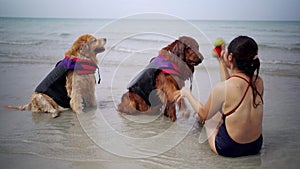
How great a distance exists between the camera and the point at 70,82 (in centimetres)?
482

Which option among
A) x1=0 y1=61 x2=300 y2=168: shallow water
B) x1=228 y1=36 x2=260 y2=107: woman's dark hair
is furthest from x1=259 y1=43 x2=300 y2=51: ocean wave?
x1=228 y1=36 x2=260 y2=107: woman's dark hair

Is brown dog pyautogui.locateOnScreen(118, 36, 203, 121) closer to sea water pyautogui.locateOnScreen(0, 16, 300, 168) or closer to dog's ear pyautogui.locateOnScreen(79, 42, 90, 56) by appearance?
sea water pyautogui.locateOnScreen(0, 16, 300, 168)

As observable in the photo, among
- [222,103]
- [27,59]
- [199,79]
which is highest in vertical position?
[222,103]

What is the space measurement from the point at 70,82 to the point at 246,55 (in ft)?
9.49

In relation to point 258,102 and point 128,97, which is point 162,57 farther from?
point 258,102

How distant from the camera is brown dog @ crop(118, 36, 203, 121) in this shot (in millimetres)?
4117

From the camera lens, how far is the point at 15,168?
308 cm

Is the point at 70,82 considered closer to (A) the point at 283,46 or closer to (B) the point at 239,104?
(B) the point at 239,104

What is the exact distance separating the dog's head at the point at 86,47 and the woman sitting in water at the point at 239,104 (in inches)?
86.3

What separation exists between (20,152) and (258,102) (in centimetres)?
263

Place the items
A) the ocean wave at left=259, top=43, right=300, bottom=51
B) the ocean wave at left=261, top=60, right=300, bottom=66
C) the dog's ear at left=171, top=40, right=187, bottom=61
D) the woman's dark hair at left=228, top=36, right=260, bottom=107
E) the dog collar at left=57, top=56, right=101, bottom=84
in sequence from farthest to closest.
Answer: the ocean wave at left=259, top=43, right=300, bottom=51, the ocean wave at left=261, top=60, right=300, bottom=66, the dog collar at left=57, top=56, right=101, bottom=84, the dog's ear at left=171, top=40, right=187, bottom=61, the woman's dark hair at left=228, top=36, right=260, bottom=107

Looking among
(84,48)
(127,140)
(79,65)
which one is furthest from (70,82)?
(127,140)

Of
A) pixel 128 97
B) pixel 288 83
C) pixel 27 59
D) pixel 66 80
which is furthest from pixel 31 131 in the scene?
pixel 27 59

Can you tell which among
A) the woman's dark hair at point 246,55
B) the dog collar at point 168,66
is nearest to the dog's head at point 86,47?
the dog collar at point 168,66
